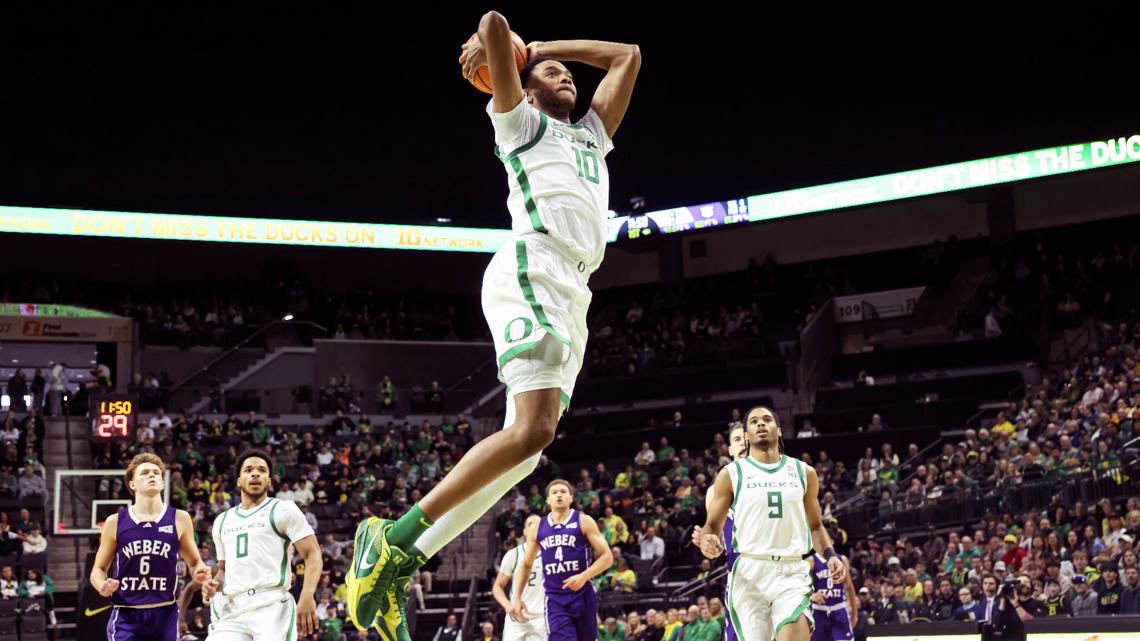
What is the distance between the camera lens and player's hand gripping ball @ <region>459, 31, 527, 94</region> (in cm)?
567

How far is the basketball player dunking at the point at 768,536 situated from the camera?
8594 millimetres

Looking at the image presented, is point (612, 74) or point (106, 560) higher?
point (612, 74)

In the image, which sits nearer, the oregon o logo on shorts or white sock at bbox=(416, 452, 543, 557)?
white sock at bbox=(416, 452, 543, 557)

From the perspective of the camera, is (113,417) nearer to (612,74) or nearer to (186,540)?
(186,540)

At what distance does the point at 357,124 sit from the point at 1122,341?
1942cm

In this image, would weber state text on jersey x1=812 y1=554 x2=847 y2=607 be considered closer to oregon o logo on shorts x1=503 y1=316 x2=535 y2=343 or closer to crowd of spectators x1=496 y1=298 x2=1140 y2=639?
crowd of spectators x1=496 y1=298 x2=1140 y2=639

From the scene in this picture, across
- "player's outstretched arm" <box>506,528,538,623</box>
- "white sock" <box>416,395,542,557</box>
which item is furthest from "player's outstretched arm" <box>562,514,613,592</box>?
"white sock" <box>416,395,542,557</box>

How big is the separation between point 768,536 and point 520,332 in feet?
14.2

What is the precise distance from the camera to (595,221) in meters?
5.63

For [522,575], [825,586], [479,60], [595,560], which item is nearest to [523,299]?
[479,60]

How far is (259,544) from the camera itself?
941 centimetres

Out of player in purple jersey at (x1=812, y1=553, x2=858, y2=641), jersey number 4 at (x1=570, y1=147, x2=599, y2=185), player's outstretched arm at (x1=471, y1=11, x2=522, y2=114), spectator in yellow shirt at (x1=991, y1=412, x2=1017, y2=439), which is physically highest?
player's outstretched arm at (x1=471, y1=11, x2=522, y2=114)

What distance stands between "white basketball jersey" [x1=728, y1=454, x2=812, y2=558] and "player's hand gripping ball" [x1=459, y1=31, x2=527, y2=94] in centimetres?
433

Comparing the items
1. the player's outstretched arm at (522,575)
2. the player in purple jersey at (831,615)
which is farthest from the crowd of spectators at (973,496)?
the player's outstretched arm at (522,575)
